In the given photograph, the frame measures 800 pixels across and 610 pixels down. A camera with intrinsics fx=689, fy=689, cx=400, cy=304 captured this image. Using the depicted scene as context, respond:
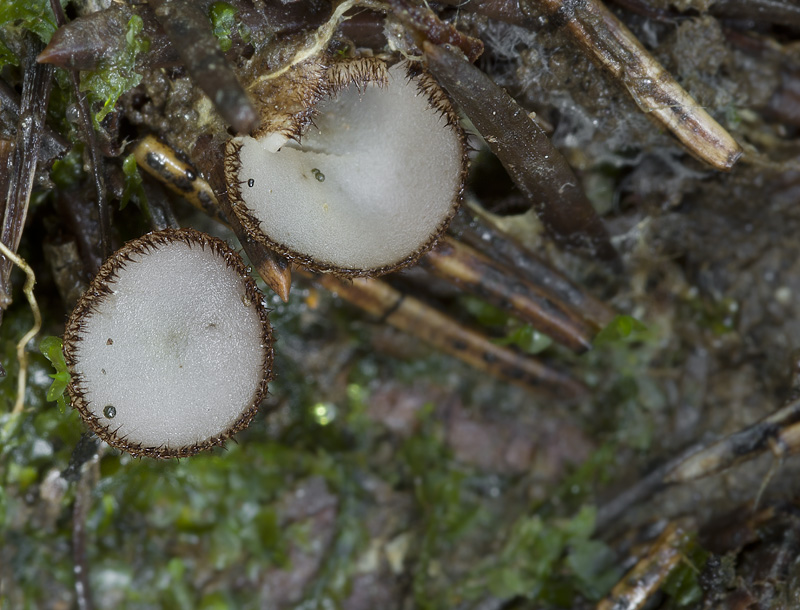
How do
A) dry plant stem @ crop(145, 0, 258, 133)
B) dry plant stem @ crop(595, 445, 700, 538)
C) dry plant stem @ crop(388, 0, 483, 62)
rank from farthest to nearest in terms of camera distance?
dry plant stem @ crop(595, 445, 700, 538), dry plant stem @ crop(388, 0, 483, 62), dry plant stem @ crop(145, 0, 258, 133)

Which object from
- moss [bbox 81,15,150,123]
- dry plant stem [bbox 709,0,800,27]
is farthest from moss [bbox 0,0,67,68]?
dry plant stem [bbox 709,0,800,27]

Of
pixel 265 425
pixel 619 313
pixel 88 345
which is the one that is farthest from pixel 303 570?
pixel 619 313

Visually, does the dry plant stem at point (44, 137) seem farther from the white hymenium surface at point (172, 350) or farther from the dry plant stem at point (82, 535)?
the dry plant stem at point (82, 535)

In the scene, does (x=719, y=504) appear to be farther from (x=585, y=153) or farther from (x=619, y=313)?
(x=585, y=153)

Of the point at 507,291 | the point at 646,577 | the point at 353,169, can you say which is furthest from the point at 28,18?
the point at 646,577

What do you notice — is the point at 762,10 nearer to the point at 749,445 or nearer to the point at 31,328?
the point at 749,445

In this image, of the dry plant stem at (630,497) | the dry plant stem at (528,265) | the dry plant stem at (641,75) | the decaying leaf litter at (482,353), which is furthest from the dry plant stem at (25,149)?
the dry plant stem at (630,497)

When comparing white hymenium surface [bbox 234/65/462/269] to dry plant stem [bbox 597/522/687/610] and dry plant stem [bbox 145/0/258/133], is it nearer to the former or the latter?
dry plant stem [bbox 145/0/258/133]
